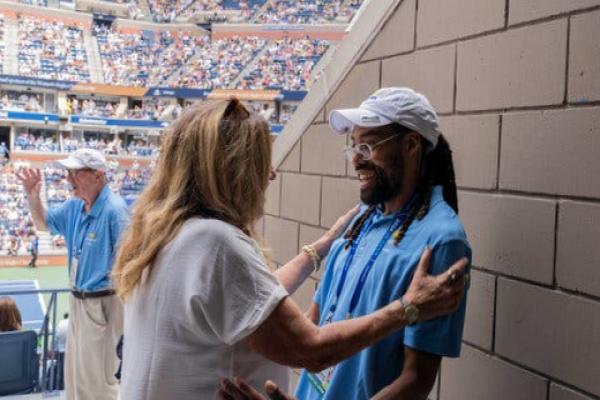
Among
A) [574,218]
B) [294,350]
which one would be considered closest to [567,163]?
[574,218]

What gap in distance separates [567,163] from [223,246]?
0.79 m

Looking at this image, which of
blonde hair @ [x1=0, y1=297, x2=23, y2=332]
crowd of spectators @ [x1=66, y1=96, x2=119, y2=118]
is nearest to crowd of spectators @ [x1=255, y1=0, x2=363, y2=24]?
crowd of spectators @ [x1=66, y1=96, x2=119, y2=118]

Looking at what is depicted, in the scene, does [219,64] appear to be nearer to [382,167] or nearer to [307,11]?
[307,11]

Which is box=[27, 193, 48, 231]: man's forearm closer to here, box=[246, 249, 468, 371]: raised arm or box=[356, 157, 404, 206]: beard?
box=[356, 157, 404, 206]: beard

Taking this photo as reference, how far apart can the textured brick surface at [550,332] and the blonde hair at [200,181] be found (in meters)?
0.69

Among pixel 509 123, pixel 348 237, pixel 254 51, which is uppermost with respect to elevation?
pixel 254 51

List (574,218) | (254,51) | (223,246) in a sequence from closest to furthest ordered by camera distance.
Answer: (223,246), (574,218), (254,51)

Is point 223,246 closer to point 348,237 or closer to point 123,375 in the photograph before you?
point 123,375

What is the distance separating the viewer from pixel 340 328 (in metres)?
1.18

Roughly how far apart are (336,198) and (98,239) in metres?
1.68

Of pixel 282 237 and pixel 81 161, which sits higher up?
pixel 81 161

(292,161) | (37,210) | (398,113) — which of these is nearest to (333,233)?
(398,113)

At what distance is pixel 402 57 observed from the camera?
206 cm

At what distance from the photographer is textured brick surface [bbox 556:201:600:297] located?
1286mm
